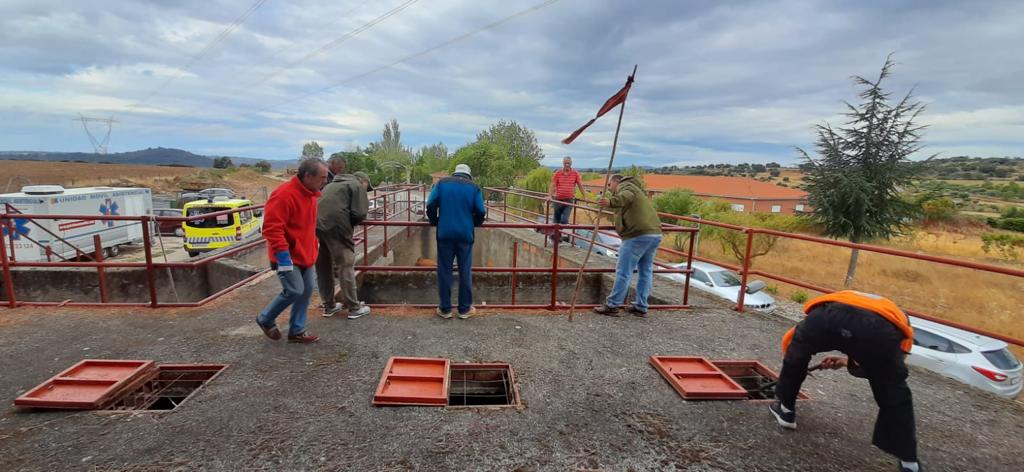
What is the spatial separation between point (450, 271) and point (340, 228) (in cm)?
120

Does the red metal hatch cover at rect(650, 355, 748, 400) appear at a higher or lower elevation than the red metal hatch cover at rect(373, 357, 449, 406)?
lower

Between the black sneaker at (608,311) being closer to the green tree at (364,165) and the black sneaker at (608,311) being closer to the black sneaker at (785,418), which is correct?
the black sneaker at (785,418)

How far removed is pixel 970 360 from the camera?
7723 mm

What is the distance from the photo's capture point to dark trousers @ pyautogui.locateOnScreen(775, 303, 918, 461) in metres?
2.51

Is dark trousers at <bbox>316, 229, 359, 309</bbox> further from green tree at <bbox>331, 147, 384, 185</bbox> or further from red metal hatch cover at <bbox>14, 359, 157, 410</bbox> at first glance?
green tree at <bbox>331, 147, 384, 185</bbox>

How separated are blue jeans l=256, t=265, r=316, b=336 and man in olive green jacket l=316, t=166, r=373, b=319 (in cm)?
50

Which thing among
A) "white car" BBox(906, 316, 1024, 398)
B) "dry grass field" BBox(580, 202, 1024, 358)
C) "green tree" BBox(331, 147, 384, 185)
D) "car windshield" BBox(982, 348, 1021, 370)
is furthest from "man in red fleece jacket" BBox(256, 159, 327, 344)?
"green tree" BBox(331, 147, 384, 185)

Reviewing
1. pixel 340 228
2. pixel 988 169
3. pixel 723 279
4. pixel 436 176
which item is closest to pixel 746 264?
pixel 340 228

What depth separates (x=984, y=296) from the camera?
18.4m

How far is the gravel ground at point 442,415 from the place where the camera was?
2648 mm

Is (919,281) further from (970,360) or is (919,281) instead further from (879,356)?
(879,356)

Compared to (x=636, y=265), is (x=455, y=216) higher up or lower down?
higher up

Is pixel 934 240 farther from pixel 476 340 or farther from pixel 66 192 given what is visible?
pixel 66 192

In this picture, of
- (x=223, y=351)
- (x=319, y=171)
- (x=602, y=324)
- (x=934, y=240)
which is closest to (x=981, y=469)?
(x=602, y=324)
